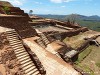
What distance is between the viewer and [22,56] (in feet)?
41.1

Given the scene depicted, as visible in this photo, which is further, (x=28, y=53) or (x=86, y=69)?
(x=86, y=69)

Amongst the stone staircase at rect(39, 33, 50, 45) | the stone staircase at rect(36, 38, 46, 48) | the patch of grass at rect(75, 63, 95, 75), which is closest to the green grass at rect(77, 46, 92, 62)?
the patch of grass at rect(75, 63, 95, 75)

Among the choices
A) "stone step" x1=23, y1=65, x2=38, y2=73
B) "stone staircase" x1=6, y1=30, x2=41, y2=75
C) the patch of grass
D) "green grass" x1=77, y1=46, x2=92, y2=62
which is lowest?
the patch of grass

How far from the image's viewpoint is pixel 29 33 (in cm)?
1739

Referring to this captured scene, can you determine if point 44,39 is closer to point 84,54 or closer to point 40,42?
point 40,42

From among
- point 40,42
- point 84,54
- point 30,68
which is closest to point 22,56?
point 30,68

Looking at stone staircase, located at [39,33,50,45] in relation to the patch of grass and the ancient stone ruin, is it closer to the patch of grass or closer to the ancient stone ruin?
the ancient stone ruin

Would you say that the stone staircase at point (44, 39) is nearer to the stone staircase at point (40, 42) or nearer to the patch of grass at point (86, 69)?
the stone staircase at point (40, 42)

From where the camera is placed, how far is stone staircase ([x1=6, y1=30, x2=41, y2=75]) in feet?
39.0

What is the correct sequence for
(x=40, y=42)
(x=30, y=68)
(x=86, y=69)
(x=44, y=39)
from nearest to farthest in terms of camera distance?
(x=30, y=68) < (x=86, y=69) < (x=40, y=42) < (x=44, y=39)

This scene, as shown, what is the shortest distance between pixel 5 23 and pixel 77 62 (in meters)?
6.90

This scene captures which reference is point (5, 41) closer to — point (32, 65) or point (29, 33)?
point (32, 65)

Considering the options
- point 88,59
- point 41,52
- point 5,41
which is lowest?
point 88,59

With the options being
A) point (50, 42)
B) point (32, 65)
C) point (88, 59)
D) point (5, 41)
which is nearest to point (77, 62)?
point (88, 59)
